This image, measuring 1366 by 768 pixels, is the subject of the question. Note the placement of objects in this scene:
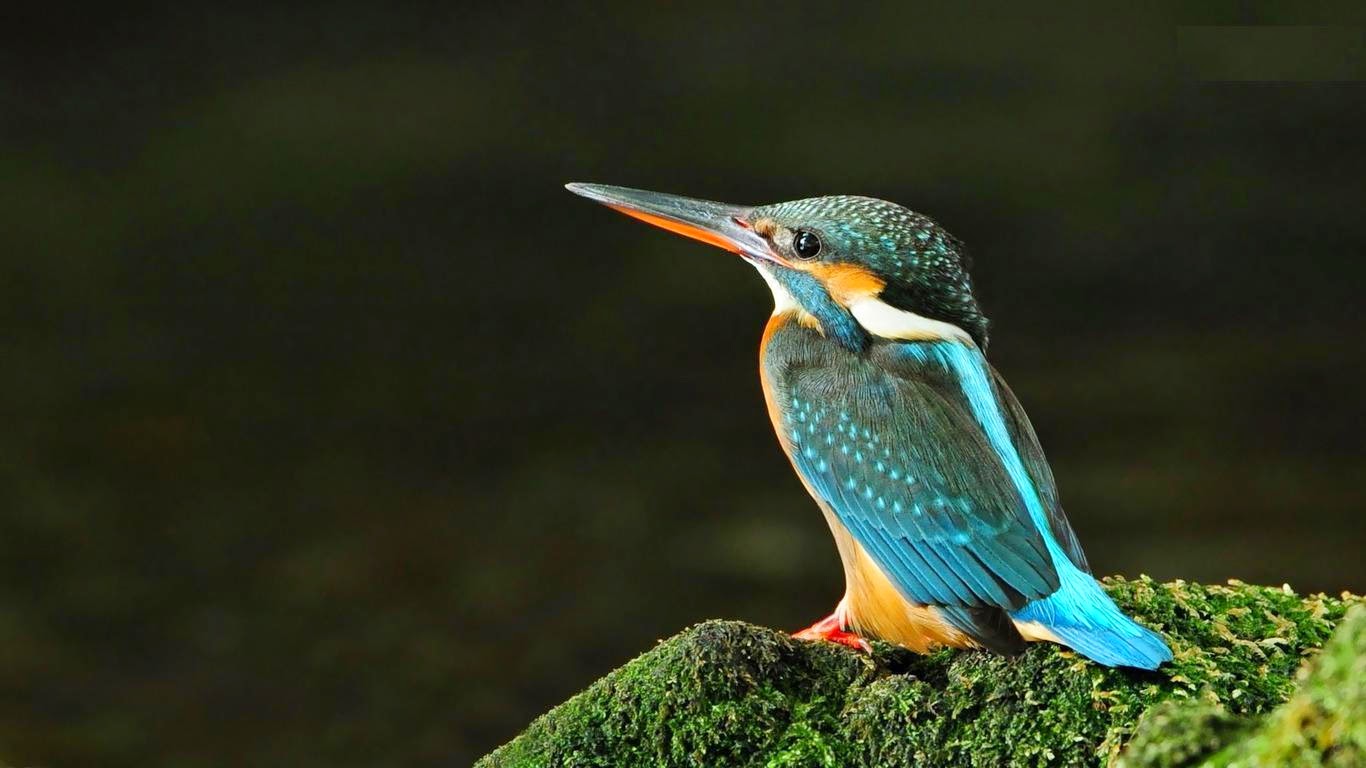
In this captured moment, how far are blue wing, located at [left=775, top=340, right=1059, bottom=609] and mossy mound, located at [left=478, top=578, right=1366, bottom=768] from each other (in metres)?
0.14

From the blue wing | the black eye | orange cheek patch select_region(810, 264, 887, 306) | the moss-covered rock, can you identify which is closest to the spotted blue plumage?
the blue wing

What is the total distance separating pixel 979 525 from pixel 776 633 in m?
Answer: 0.41

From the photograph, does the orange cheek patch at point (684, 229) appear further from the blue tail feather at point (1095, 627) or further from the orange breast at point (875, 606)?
the blue tail feather at point (1095, 627)

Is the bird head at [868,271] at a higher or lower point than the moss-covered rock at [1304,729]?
higher

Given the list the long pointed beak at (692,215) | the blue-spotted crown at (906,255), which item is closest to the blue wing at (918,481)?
the blue-spotted crown at (906,255)

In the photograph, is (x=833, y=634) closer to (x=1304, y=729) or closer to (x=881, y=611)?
(x=881, y=611)

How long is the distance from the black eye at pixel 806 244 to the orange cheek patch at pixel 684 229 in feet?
0.63

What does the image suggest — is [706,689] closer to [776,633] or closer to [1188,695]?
[776,633]

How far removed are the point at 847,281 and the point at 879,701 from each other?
0.82 meters

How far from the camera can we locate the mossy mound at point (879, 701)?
224 cm

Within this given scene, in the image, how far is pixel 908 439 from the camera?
2549 mm

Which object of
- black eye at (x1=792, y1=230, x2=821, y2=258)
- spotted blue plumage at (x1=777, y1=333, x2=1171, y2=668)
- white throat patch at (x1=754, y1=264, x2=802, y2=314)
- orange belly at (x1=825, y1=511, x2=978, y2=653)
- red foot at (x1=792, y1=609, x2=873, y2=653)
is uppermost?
black eye at (x1=792, y1=230, x2=821, y2=258)

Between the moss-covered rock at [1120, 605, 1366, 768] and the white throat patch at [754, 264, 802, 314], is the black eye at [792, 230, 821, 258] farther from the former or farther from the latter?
the moss-covered rock at [1120, 605, 1366, 768]

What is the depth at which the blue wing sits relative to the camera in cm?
246
